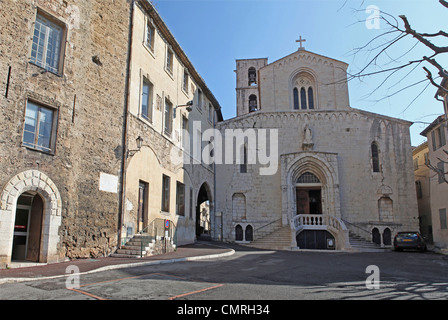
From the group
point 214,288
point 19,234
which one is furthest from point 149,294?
point 19,234

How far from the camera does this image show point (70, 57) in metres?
11.9

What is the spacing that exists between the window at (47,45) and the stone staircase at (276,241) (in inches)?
625

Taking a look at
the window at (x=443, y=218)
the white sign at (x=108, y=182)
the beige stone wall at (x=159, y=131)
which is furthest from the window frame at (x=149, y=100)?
the window at (x=443, y=218)

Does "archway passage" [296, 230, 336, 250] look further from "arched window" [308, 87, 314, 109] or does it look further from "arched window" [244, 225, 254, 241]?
"arched window" [308, 87, 314, 109]

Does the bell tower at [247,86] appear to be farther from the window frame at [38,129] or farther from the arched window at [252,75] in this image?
the window frame at [38,129]

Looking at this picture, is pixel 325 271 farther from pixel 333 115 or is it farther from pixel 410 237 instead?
pixel 333 115

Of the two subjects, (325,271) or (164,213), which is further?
(164,213)

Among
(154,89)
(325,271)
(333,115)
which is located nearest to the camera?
(325,271)

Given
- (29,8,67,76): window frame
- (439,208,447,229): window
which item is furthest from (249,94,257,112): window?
(29,8,67,76): window frame

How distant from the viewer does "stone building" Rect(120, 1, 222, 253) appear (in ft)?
46.6

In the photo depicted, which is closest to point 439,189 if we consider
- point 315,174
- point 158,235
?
point 315,174

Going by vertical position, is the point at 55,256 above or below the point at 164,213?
below
